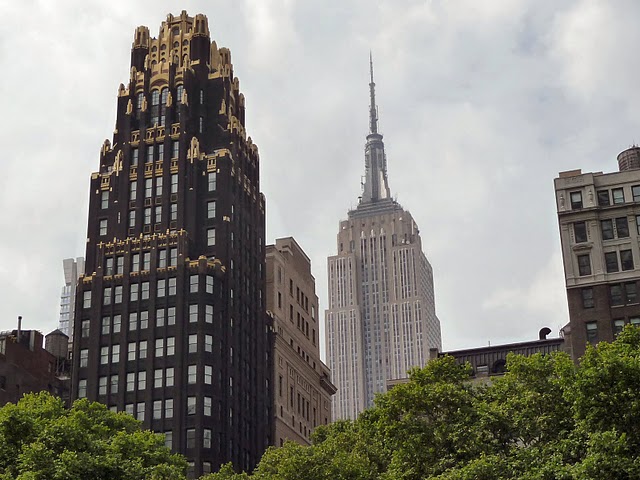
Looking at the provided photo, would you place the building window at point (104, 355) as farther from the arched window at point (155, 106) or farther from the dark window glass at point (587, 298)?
the dark window glass at point (587, 298)

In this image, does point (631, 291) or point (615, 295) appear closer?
point (631, 291)

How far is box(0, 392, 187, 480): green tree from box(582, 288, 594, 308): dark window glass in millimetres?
45987

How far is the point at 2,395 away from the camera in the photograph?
118875 mm

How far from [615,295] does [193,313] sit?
1953 inches

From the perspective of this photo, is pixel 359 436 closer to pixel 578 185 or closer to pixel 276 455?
pixel 276 455

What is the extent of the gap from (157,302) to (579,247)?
50.9 metres

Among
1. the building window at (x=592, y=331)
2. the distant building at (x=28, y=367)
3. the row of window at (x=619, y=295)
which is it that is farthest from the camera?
the distant building at (x=28, y=367)

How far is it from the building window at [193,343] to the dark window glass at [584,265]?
1788 inches

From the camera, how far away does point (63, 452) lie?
62125 mm

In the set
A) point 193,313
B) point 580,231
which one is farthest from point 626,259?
point 193,313

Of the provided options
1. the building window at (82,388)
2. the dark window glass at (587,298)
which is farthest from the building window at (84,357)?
the dark window glass at (587,298)

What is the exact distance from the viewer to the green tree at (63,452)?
60.5m

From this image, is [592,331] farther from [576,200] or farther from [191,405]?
[191,405]

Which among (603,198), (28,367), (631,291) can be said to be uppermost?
(603,198)
